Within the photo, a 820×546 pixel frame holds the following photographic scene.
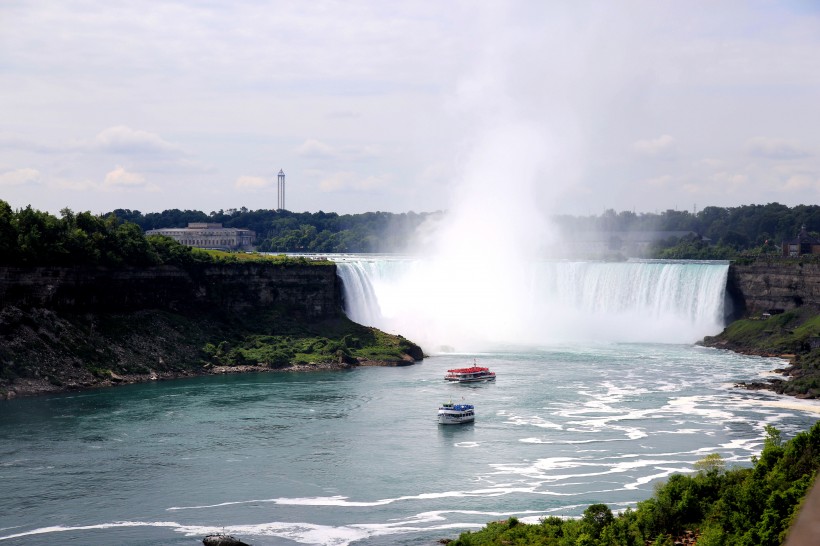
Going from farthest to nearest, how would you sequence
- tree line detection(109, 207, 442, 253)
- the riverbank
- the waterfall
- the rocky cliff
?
tree line detection(109, 207, 442, 253) < the waterfall < the rocky cliff < the riverbank

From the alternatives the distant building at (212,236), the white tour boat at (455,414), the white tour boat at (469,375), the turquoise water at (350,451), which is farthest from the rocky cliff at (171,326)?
the distant building at (212,236)

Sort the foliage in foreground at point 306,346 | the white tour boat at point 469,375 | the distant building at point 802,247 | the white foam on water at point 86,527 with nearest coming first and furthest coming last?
the white foam on water at point 86,527 < the white tour boat at point 469,375 < the foliage in foreground at point 306,346 < the distant building at point 802,247

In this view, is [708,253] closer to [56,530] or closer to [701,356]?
[701,356]

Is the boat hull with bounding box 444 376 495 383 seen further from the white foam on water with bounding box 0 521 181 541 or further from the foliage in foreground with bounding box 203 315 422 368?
the white foam on water with bounding box 0 521 181 541

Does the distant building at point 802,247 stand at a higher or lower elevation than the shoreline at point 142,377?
higher

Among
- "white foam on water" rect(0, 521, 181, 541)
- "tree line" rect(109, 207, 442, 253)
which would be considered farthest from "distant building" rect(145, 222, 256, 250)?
"white foam on water" rect(0, 521, 181, 541)

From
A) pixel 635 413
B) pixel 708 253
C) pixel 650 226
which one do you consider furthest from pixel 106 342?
pixel 650 226

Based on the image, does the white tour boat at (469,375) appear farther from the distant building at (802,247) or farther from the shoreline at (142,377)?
the distant building at (802,247)
